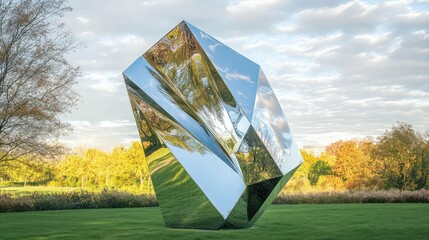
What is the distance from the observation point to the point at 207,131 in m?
10.8

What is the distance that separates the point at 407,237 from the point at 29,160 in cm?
1905

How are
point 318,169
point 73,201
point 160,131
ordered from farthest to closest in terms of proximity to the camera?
point 318,169 → point 73,201 → point 160,131

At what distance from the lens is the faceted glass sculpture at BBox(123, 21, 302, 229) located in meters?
9.97

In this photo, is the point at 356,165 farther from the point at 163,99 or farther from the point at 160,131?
the point at 160,131

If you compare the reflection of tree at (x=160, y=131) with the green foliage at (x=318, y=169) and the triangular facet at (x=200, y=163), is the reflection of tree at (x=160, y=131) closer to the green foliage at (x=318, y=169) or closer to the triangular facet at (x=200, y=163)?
the triangular facet at (x=200, y=163)

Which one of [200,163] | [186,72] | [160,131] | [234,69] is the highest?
[186,72]

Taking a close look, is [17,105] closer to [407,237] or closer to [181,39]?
[181,39]

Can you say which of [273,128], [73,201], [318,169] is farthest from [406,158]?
[273,128]

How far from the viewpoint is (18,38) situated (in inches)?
930

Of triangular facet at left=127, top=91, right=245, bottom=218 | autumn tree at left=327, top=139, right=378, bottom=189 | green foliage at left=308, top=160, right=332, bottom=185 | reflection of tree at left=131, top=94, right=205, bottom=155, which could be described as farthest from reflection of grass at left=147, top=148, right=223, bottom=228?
green foliage at left=308, top=160, right=332, bottom=185

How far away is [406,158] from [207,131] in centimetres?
2570

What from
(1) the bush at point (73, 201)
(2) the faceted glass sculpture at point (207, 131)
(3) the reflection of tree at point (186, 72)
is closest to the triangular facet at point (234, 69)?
(2) the faceted glass sculpture at point (207, 131)

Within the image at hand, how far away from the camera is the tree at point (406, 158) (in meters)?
32.7

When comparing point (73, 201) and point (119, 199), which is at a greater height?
point (73, 201)
